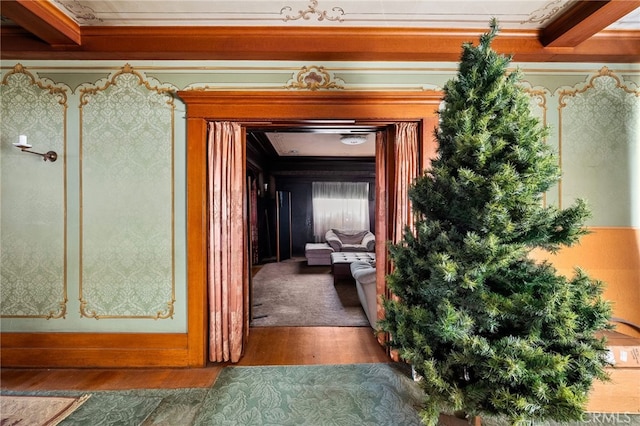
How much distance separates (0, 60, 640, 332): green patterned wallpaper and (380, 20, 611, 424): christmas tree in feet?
4.34

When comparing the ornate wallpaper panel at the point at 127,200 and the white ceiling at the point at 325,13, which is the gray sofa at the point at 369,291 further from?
the white ceiling at the point at 325,13

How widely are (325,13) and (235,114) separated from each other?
1051mm

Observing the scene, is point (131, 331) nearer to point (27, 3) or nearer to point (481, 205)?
point (27, 3)

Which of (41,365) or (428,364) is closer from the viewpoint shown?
(428,364)

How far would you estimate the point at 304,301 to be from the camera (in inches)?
165

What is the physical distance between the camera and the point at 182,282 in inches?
96.1

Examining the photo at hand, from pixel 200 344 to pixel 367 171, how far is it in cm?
656

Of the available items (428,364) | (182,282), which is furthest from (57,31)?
(428,364)

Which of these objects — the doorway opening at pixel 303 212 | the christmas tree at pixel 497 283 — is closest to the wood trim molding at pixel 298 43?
the doorway opening at pixel 303 212

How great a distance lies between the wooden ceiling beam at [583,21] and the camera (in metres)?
1.87

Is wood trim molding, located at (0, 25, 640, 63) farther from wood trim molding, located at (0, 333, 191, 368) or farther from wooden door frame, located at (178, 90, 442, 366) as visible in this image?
wood trim molding, located at (0, 333, 191, 368)

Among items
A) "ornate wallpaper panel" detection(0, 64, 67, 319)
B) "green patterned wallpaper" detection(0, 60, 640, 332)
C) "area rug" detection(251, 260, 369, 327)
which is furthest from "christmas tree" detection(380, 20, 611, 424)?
"ornate wallpaper panel" detection(0, 64, 67, 319)

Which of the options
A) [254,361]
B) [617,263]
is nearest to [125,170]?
[254,361]

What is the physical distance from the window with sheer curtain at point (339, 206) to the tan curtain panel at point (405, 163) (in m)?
6.20
